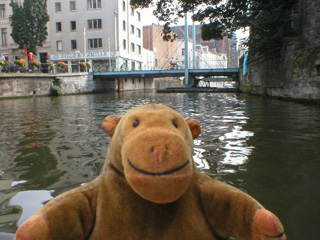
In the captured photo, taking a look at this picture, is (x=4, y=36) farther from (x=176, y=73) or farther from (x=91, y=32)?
(x=176, y=73)

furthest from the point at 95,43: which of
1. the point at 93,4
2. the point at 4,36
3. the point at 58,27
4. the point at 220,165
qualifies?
the point at 220,165

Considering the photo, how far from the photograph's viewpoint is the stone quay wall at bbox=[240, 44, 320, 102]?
10.3 metres

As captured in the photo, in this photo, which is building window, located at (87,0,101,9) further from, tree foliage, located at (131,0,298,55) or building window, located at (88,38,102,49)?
tree foliage, located at (131,0,298,55)

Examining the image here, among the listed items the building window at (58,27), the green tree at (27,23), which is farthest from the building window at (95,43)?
the green tree at (27,23)

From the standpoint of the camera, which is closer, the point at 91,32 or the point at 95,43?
the point at 91,32

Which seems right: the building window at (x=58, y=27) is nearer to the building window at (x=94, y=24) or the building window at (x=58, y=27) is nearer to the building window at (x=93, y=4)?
the building window at (x=94, y=24)

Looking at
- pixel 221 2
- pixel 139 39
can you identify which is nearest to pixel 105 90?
pixel 139 39

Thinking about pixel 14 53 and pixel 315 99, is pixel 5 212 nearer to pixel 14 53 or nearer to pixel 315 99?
pixel 315 99

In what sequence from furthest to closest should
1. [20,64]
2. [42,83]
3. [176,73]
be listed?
[176,73] → [42,83] → [20,64]

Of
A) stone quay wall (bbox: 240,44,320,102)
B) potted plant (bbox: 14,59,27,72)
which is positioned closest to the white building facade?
potted plant (bbox: 14,59,27,72)

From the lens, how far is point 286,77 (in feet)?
40.5

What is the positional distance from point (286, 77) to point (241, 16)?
3007 millimetres

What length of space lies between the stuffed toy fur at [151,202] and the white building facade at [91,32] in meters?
37.1

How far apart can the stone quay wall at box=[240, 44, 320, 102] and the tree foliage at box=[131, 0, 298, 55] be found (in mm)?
825
